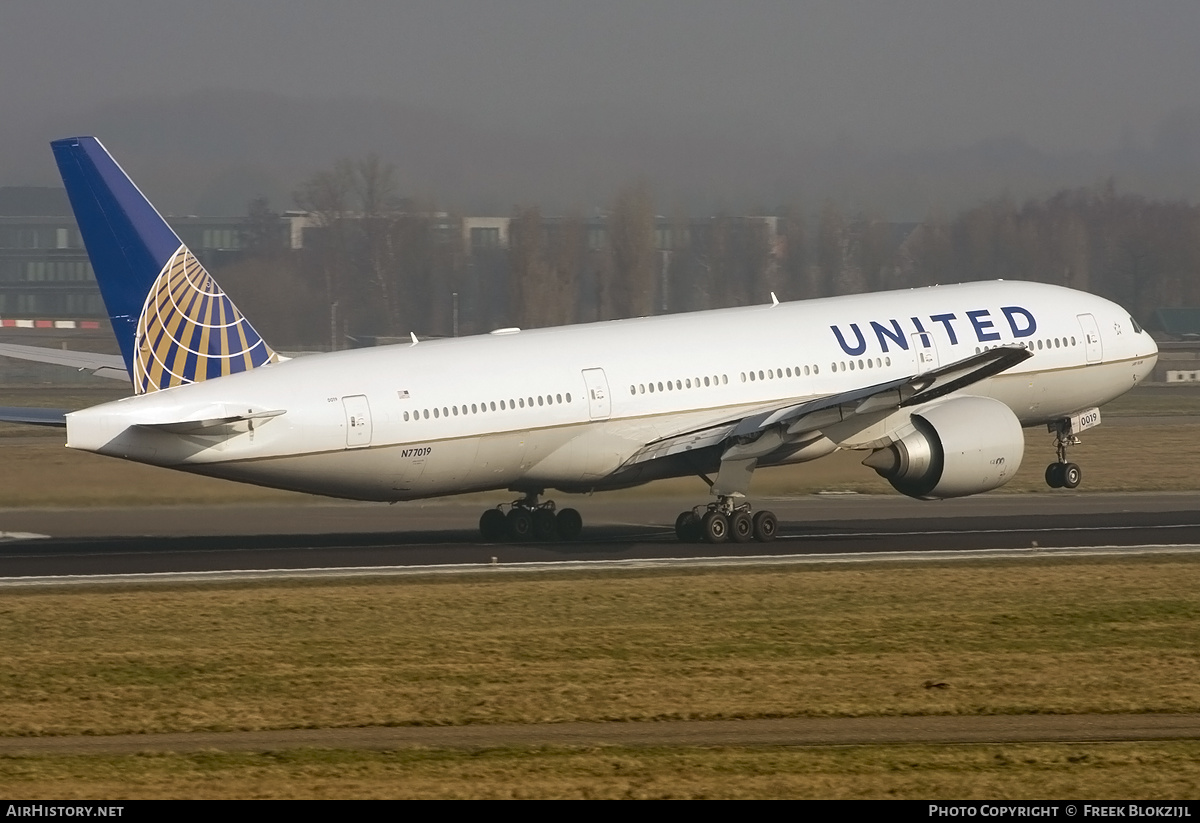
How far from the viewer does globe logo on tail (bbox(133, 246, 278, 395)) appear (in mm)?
33281

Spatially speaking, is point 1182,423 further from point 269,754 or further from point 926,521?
point 269,754

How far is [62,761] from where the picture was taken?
1722 centimetres

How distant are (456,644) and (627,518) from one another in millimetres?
18430

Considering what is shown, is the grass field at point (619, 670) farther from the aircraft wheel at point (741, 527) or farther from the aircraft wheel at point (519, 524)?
the aircraft wheel at point (519, 524)

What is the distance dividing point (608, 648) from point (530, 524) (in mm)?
14289

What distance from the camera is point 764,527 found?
3662cm

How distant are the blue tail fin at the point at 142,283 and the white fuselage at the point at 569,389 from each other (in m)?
0.94

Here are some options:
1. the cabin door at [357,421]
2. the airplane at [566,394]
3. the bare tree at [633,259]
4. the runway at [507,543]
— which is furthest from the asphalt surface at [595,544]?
the bare tree at [633,259]

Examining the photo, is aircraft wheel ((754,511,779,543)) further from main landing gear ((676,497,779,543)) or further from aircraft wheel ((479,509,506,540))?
→ aircraft wheel ((479,509,506,540))

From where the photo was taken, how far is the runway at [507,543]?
34375mm

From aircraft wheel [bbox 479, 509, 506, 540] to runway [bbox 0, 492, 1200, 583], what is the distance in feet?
1.15

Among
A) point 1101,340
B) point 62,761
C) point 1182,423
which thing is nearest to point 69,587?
point 62,761

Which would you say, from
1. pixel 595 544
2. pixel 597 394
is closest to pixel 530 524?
pixel 595 544

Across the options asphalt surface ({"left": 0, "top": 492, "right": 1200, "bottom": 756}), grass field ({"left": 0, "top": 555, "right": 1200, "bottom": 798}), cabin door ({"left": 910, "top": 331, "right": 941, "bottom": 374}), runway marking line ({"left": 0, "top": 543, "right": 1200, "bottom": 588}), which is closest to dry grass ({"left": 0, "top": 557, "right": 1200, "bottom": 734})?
grass field ({"left": 0, "top": 555, "right": 1200, "bottom": 798})
